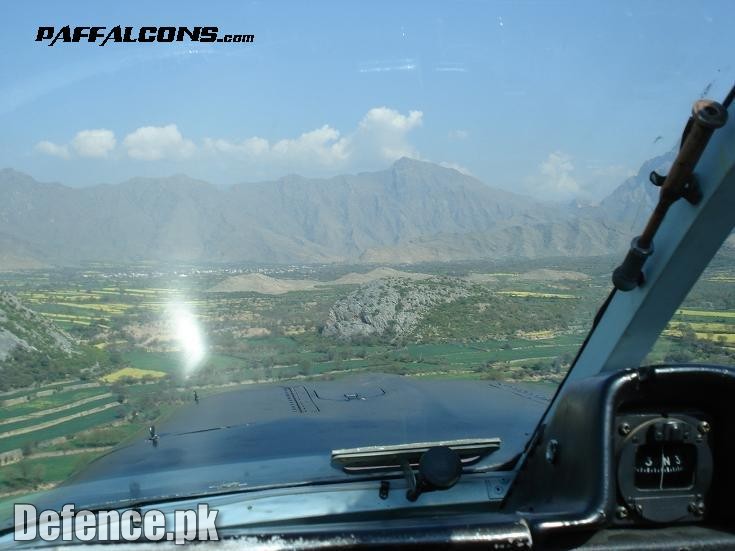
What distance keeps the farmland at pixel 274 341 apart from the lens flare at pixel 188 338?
0.02 meters

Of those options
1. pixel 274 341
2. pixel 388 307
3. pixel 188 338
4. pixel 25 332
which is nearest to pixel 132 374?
pixel 188 338

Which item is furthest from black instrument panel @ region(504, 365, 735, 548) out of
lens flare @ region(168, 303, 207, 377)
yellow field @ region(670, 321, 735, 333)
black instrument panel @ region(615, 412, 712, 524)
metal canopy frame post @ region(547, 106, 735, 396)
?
lens flare @ region(168, 303, 207, 377)

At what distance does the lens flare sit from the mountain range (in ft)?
4.65

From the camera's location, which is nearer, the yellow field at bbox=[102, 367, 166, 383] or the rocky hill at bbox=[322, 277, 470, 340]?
the yellow field at bbox=[102, 367, 166, 383]

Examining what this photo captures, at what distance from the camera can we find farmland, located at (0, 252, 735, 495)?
4.52m

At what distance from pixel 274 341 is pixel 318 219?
218 centimetres

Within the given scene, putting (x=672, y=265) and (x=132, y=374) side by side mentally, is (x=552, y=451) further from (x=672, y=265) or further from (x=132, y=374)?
(x=132, y=374)

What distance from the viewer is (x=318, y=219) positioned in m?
9.20

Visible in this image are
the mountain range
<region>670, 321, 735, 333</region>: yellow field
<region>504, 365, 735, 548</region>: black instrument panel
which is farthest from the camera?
the mountain range

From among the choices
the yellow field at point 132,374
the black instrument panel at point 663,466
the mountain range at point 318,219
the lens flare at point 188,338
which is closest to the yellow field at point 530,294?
the mountain range at point 318,219

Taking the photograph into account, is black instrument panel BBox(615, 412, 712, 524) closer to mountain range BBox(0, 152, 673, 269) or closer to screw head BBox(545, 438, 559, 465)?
screw head BBox(545, 438, 559, 465)

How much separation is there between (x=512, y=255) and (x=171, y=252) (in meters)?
7.60

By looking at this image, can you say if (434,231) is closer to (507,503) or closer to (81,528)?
(507,503)

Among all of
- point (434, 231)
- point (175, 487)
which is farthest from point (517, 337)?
point (175, 487)
